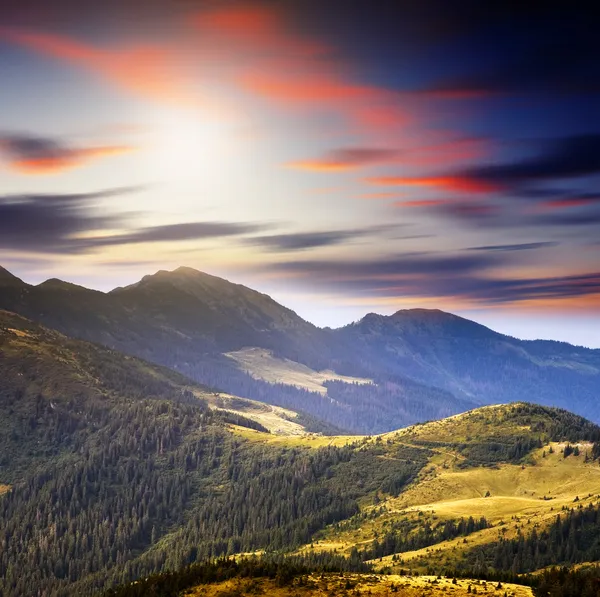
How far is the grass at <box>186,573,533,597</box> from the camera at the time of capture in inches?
3661

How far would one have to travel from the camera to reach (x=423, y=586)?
95688 millimetres

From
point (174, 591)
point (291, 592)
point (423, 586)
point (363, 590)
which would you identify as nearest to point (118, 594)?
point (174, 591)

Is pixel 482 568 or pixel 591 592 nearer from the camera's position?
pixel 591 592

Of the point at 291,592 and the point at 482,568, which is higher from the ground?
the point at 291,592

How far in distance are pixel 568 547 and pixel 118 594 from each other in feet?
491

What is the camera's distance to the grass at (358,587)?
93.0m

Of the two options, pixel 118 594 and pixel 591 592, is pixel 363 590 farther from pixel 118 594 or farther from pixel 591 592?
pixel 118 594

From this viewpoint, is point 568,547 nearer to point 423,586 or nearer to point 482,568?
point 482,568

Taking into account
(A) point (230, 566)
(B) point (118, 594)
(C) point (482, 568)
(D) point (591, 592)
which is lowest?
(C) point (482, 568)

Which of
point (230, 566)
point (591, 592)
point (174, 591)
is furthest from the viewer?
point (230, 566)

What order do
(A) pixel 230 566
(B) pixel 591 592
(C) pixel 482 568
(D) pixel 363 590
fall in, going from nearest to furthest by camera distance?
(B) pixel 591 592 < (D) pixel 363 590 < (A) pixel 230 566 < (C) pixel 482 568

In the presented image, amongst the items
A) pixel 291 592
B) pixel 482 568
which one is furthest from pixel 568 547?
pixel 291 592

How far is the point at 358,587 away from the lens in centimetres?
9638

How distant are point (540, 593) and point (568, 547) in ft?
412
